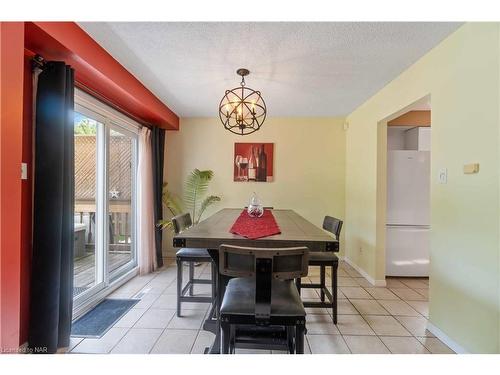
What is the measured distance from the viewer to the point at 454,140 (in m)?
1.91

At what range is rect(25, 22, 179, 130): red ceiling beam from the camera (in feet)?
5.35

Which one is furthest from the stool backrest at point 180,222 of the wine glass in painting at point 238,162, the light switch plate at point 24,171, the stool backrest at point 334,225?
the wine glass in painting at point 238,162

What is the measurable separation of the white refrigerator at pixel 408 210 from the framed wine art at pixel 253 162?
71.1 inches

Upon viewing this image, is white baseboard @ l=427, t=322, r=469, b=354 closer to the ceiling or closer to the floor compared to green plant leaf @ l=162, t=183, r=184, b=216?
closer to the floor

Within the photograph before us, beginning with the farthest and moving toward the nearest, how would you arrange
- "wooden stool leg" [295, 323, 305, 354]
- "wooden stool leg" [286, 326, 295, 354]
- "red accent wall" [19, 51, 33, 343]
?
"red accent wall" [19, 51, 33, 343] < "wooden stool leg" [286, 326, 295, 354] < "wooden stool leg" [295, 323, 305, 354]

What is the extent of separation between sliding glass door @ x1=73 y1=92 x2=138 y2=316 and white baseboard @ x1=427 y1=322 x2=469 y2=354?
3.15m

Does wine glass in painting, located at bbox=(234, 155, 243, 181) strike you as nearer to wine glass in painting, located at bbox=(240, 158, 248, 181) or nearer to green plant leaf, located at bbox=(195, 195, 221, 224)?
wine glass in painting, located at bbox=(240, 158, 248, 181)

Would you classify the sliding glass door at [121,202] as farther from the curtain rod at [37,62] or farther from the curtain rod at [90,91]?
the curtain rod at [37,62]

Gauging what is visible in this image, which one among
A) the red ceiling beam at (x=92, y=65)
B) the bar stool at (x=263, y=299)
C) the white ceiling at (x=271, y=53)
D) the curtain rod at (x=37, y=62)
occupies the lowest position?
the bar stool at (x=263, y=299)

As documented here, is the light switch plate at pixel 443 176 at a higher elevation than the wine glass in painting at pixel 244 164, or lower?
lower

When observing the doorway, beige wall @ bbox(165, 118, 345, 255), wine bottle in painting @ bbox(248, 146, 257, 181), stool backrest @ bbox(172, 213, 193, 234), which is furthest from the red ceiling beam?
the doorway

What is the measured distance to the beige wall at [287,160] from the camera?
427cm
